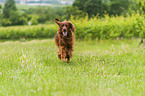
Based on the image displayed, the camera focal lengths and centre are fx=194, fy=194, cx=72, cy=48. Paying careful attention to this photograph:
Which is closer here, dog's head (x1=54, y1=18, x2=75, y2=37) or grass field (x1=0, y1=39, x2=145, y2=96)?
grass field (x1=0, y1=39, x2=145, y2=96)

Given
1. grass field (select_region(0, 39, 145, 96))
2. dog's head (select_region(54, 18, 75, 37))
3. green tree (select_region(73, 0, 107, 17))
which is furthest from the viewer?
green tree (select_region(73, 0, 107, 17))

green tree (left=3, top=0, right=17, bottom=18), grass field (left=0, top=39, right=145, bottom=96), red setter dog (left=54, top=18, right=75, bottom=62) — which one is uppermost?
green tree (left=3, top=0, right=17, bottom=18)

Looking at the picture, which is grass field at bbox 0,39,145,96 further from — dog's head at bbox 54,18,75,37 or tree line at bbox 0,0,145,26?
tree line at bbox 0,0,145,26

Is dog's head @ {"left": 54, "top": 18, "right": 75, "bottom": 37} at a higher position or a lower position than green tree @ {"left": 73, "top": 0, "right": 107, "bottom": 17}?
lower

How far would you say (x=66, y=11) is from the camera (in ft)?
104

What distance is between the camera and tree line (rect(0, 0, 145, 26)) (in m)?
29.1

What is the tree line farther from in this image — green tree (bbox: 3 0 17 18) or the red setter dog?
the red setter dog

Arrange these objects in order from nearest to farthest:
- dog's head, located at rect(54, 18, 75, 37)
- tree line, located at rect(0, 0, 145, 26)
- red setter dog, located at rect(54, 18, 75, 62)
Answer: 1. dog's head, located at rect(54, 18, 75, 37)
2. red setter dog, located at rect(54, 18, 75, 62)
3. tree line, located at rect(0, 0, 145, 26)

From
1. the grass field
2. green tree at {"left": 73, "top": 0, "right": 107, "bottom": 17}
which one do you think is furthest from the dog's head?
green tree at {"left": 73, "top": 0, "right": 107, "bottom": 17}

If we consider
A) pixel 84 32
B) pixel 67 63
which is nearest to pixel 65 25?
pixel 67 63

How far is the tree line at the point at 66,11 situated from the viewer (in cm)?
2914

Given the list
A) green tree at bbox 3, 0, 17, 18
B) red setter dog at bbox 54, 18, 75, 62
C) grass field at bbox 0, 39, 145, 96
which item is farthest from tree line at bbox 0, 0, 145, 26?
grass field at bbox 0, 39, 145, 96

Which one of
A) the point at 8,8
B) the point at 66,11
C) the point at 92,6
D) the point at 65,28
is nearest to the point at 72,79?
the point at 65,28

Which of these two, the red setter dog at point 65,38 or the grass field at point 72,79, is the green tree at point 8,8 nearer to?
the grass field at point 72,79
